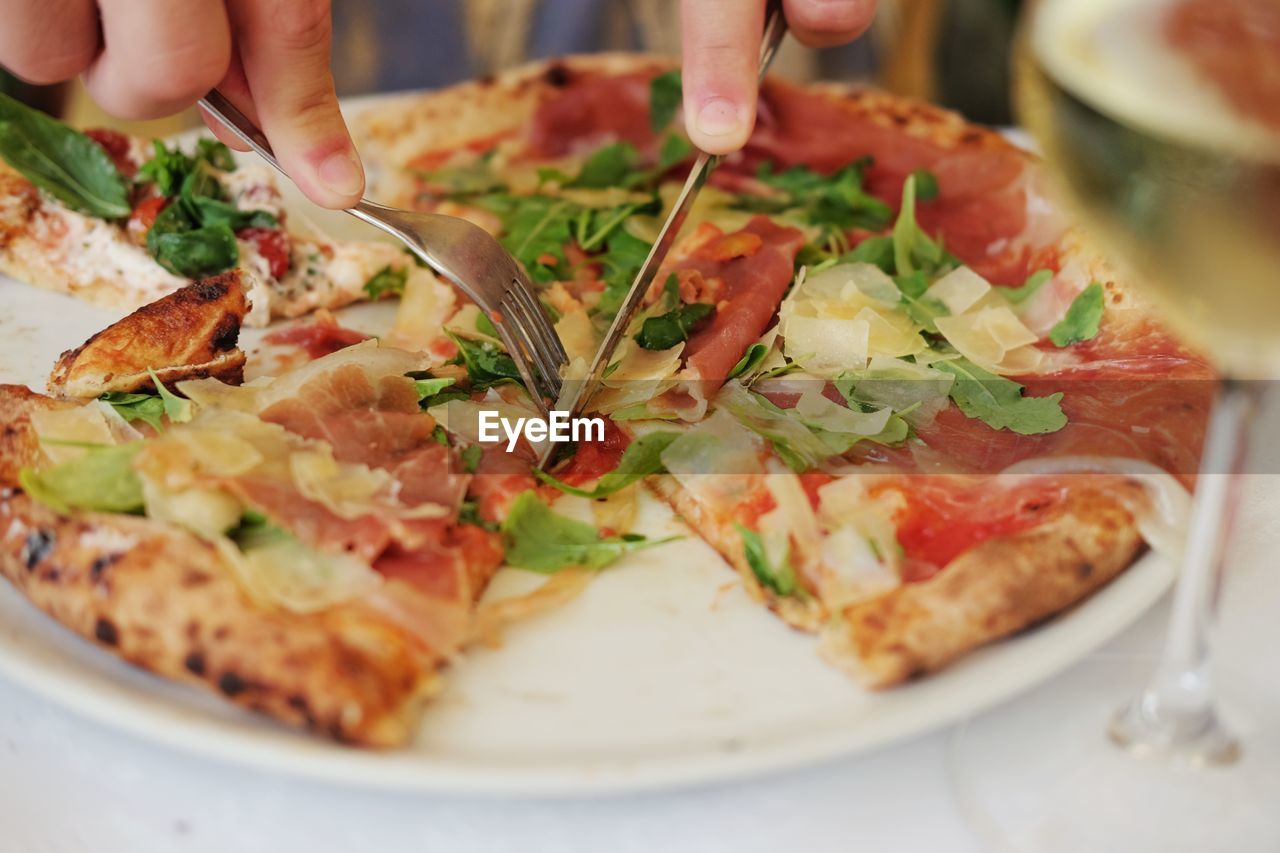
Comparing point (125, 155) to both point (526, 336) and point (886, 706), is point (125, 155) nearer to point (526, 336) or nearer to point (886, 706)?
point (526, 336)

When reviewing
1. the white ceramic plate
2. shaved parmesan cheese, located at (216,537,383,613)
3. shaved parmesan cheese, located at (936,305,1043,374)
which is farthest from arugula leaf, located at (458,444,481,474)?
shaved parmesan cheese, located at (936,305,1043,374)

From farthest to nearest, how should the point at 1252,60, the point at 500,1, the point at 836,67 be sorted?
1. the point at 836,67
2. the point at 500,1
3. the point at 1252,60

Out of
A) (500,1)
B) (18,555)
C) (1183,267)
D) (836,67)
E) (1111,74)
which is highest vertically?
(1111,74)

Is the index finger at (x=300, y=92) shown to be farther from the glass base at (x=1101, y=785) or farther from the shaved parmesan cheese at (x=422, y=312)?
the glass base at (x=1101, y=785)

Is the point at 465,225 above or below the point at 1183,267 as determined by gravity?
below

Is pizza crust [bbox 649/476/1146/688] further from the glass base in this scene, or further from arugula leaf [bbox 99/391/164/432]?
arugula leaf [bbox 99/391/164/432]

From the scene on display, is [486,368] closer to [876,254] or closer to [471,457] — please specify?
[471,457]

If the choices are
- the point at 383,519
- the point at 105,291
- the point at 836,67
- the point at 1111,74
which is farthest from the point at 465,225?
the point at 836,67
